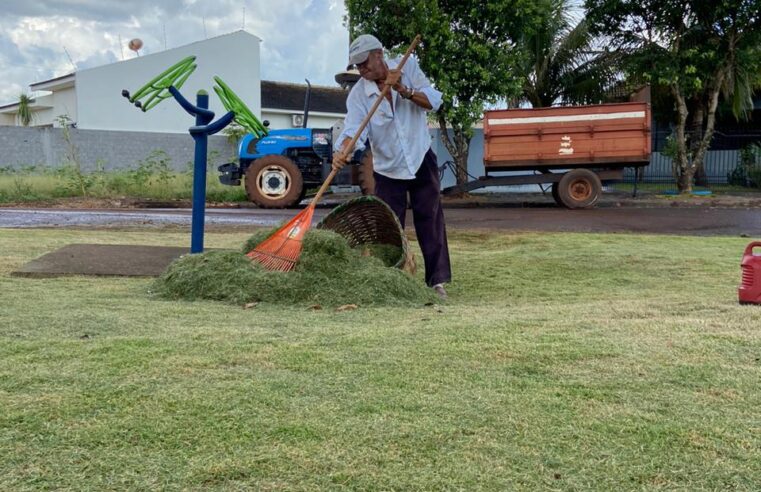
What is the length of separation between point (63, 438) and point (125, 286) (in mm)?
3042

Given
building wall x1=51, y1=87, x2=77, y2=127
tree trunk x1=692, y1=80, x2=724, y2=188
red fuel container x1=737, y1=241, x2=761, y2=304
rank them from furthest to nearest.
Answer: building wall x1=51, y1=87, x2=77, y2=127 < tree trunk x1=692, y1=80, x2=724, y2=188 < red fuel container x1=737, y1=241, x2=761, y2=304

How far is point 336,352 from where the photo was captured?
290 cm

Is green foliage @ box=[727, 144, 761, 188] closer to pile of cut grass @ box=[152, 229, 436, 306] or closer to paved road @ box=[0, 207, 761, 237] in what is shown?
paved road @ box=[0, 207, 761, 237]

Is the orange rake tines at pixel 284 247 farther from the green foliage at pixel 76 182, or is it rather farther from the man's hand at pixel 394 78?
the green foliage at pixel 76 182

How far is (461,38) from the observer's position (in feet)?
55.9

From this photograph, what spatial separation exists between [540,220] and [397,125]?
7698 millimetres

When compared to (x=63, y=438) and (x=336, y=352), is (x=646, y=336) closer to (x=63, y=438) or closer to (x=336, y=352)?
(x=336, y=352)

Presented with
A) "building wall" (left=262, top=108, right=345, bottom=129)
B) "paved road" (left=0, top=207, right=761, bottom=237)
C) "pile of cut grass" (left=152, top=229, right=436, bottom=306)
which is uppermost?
"building wall" (left=262, top=108, right=345, bottom=129)

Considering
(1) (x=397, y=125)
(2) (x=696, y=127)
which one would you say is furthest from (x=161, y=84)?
(2) (x=696, y=127)

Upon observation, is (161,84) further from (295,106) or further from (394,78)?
(295,106)

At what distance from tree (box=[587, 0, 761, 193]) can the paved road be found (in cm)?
511

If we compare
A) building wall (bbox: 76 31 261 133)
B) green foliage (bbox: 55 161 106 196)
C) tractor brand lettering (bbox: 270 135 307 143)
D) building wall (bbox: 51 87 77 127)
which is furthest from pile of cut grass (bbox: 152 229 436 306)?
building wall (bbox: 51 87 77 127)

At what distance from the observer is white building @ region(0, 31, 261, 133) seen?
28578mm

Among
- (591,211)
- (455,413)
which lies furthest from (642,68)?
(455,413)
